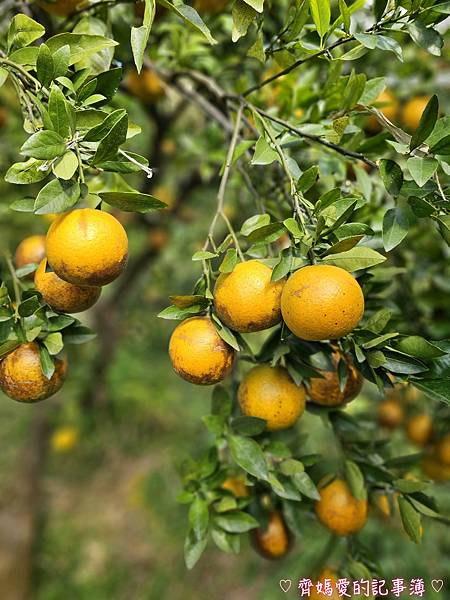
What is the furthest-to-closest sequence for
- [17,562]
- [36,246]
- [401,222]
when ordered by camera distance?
[17,562], [36,246], [401,222]

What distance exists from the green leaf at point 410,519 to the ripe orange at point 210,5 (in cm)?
88

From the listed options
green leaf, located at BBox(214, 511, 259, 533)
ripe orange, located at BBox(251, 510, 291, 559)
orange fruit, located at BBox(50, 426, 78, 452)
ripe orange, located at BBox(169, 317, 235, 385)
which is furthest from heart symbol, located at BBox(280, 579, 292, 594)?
orange fruit, located at BBox(50, 426, 78, 452)

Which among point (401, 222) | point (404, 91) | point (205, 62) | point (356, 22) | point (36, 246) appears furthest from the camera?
point (404, 91)

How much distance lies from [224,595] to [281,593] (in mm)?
894

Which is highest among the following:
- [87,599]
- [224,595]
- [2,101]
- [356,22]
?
[356,22]

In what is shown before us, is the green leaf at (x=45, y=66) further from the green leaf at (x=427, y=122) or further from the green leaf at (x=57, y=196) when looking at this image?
the green leaf at (x=427, y=122)

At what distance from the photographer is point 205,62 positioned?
3.70 ft

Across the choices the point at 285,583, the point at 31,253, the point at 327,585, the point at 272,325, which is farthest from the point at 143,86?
the point at 285,583

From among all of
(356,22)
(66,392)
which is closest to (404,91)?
(356,22)

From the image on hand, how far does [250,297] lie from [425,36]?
1.17 feet

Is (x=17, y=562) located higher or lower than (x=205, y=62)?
lower

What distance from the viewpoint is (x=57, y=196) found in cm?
56

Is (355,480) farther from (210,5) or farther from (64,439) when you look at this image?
(64,439)

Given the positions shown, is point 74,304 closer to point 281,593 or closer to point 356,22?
point 356,22
